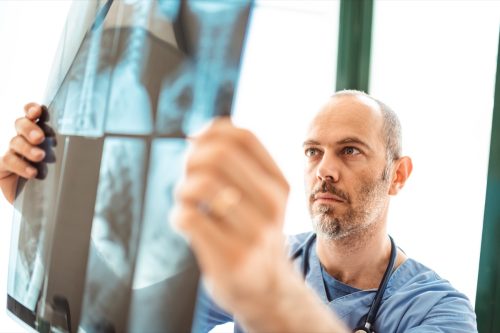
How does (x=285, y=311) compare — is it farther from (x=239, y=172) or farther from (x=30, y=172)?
(x=30, y=172)

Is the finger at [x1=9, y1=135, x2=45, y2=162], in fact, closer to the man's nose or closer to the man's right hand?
the man's right hand

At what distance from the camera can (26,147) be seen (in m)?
0.60

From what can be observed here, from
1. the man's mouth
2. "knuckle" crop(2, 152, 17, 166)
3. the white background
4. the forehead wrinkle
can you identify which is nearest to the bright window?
the white background

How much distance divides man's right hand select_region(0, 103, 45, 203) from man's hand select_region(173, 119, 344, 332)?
0.37m

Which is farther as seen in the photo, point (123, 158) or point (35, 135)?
point (35, 135)

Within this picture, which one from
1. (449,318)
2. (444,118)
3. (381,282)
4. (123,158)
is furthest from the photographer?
(444,118)

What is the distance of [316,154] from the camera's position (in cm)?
Answer: 107

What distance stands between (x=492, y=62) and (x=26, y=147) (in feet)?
3.21

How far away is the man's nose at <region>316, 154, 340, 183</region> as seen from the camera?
1.00 m

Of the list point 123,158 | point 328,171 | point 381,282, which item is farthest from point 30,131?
point 381,282

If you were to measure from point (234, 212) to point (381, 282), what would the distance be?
2.47 feet

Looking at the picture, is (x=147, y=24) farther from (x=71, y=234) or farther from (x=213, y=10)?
(x=71, y=234)

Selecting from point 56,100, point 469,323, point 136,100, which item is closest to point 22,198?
point 56,100

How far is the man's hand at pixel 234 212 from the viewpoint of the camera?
0.27 meters
